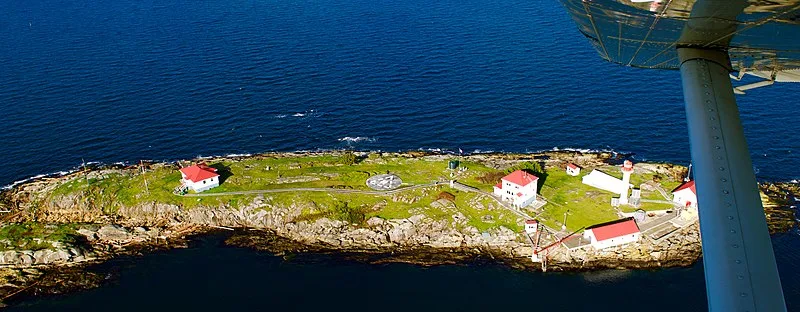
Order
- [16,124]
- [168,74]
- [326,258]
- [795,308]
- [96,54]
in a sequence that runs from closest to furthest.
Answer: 1. [795,308]
2. [326,258]
3. [16,124]
4. [168,74]
5. [96,54]

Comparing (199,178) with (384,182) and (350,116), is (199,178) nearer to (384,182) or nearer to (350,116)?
(384,182)

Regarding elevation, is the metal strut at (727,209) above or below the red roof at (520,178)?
below

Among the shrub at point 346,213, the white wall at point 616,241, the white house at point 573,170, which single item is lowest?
the white wall at point 616,241

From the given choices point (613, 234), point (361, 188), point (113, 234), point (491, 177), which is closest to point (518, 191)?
point (491, 177)

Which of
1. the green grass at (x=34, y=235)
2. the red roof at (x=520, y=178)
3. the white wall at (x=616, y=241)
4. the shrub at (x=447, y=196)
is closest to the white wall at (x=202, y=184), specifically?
the green grass at (x=34, y=235)

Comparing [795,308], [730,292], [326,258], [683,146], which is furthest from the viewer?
[683,146]

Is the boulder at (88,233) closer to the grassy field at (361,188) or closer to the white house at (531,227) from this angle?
the grassy field at (361,188)

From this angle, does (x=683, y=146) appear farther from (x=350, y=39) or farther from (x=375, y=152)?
(x=350, y=39)

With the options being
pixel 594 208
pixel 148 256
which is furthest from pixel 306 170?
pixel 594 208
